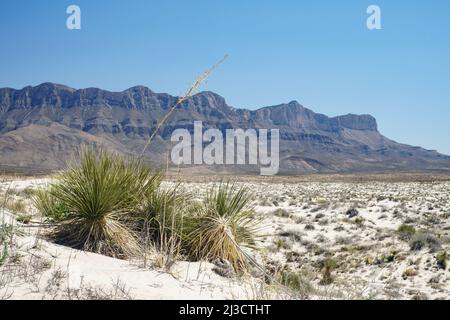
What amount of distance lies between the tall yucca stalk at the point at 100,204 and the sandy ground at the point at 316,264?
477 millimetres

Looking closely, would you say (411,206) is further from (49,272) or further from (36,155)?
(36,155)

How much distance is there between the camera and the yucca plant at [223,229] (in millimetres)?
5777

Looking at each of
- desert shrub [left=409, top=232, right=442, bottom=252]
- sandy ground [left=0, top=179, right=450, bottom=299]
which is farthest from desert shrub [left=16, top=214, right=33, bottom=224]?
desert shrub [left=409, top=232, right=442, bottom=252]

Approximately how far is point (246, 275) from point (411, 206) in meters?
22.7

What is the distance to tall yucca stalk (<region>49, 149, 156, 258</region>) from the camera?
5.40 metres

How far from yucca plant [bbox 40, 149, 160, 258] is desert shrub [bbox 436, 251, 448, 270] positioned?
325 inches

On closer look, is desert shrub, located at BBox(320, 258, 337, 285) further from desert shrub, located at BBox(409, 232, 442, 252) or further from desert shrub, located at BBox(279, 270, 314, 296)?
desert shrub, located at BBox(409, 232, 442, 252)

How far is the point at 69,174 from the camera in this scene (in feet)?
19.7

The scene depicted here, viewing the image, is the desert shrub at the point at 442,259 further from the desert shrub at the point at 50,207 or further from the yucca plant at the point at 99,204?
the desert shrub at the point at 50,207

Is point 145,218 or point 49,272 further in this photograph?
point 145,218
